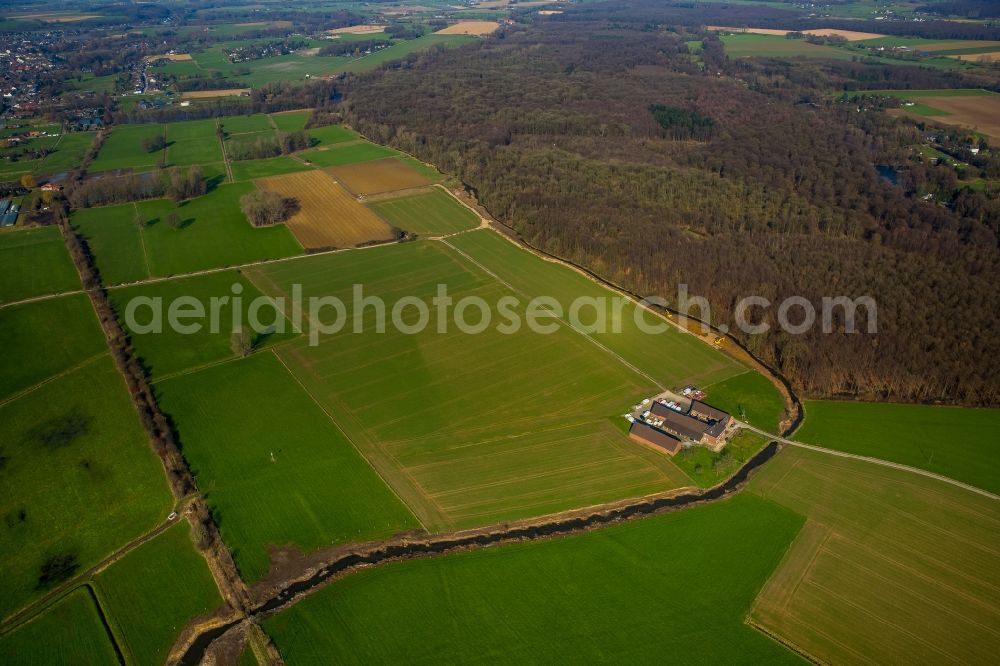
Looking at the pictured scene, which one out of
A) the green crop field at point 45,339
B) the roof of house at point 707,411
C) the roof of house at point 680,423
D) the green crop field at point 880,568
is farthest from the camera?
the green crop field at point 45,339

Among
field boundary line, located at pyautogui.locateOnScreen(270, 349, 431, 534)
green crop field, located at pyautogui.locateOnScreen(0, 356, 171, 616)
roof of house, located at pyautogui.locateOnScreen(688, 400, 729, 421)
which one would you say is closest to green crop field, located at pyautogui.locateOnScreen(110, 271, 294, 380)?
green crop field, located at pyautogui.locateOnScreen(0, 356, 171, 616)

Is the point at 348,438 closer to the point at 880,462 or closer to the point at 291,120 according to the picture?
the point at 880,462

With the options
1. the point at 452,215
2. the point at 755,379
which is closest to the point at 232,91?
the point at 452,215

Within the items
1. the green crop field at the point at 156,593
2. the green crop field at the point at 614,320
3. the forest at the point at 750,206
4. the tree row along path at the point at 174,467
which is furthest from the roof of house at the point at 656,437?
the green crop field at the point at 156,593

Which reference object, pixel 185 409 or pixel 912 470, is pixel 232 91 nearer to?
pixel 185 409

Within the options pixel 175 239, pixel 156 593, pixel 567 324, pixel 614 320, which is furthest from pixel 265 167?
pixel 156 593

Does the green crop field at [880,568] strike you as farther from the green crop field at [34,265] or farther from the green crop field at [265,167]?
the green crop field at [265,167]
